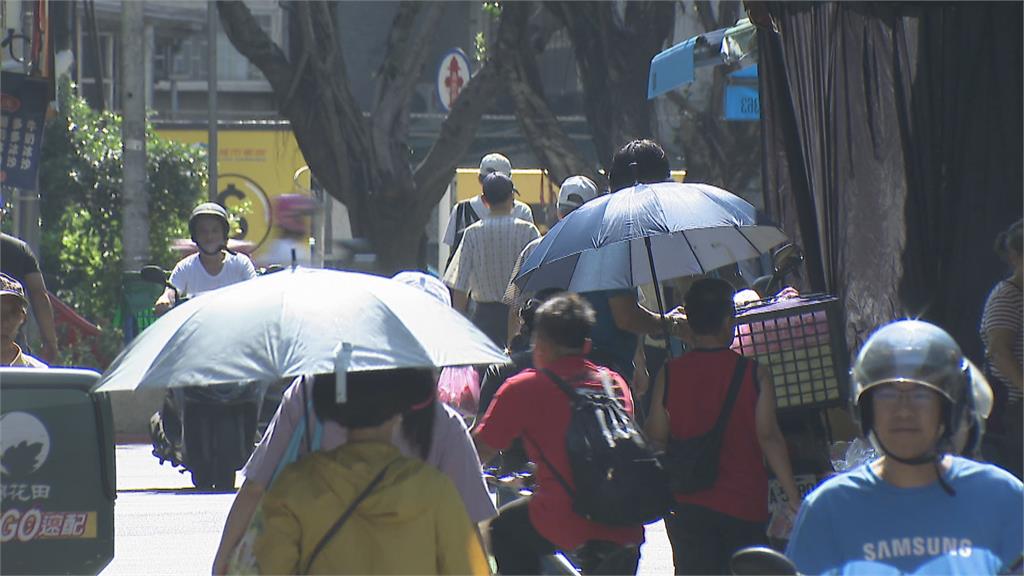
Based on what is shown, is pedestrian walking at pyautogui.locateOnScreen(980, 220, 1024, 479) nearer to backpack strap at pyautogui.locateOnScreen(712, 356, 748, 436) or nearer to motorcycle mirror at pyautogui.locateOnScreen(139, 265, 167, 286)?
backpack strap at pyautogui.locateOnScreen(712, 356, 748, 436)

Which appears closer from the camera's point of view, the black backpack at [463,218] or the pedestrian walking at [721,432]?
the pedestrian walking at [721,432]

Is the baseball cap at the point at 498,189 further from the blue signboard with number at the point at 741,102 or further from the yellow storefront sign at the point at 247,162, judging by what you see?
the yellow storefront sign at the point at 247,162

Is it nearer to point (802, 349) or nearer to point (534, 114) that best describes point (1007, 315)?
point (802, 349)

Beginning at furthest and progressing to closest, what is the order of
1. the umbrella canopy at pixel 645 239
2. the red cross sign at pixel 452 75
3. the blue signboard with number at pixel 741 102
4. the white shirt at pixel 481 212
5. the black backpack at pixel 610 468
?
the red cross sign at pixel 452 75 < the blue signboard with number at pixel 741 102 < the white shirt at pixel 481 212 < the umbrella canopy at pixel 645 239 < the black backpack at pixel 610 468

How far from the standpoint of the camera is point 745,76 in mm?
12055

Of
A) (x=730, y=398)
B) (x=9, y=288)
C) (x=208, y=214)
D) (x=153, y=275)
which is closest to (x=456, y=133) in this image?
(x=153, y=275)

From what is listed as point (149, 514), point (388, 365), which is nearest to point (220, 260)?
point (149, 514)

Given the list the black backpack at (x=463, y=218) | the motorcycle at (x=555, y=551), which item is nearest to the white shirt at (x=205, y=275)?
the black backpack at (x=463, y=218)

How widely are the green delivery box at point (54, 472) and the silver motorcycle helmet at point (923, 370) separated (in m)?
2.37

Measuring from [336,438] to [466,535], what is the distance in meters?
0.68

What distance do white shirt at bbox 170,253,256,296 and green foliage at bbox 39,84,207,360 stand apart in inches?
392

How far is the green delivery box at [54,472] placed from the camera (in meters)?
5.21

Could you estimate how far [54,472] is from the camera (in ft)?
17.3

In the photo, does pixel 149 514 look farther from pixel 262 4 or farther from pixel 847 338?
pixel 262 4
